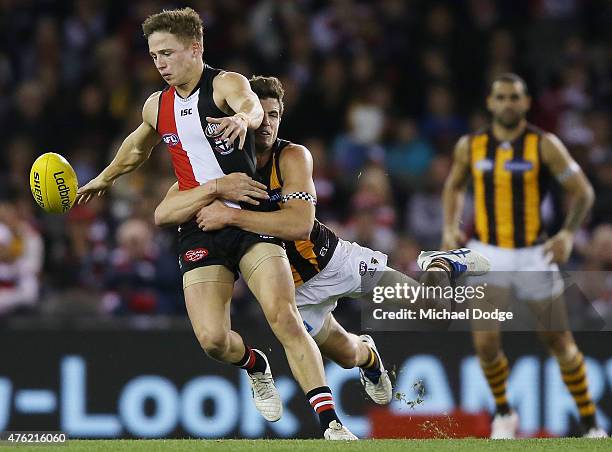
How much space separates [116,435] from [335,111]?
4526mm

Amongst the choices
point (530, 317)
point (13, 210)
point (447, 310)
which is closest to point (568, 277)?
point (530, 317)

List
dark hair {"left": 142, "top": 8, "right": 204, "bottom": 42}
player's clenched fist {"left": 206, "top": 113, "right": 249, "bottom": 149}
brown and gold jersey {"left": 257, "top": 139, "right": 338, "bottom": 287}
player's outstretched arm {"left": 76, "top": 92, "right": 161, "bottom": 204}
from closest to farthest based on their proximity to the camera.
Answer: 1. player's clenched fist {"left": 206, "top": 113, "right": 249, "bottom": 149}
2. dark hair {"left": 142, "top": 8, "right": 204, "bottom": 42}
3. player's outstretched arm {"left": 76, "top": 92, "right": 161, "bottom": 204}
4. brown and gold jersey {"left": 257, "top": 139, "right": 338, "bottom": 287}

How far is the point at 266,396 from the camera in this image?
7.17 metres

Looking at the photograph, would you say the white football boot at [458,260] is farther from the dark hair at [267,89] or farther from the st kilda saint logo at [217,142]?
the st kilda saint logo at [217,142]

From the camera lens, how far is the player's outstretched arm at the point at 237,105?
625 cm

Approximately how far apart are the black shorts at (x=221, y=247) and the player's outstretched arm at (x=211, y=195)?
5.2 inches

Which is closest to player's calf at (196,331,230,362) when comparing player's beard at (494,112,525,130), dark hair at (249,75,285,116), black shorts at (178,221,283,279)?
black shorts at (178,221,283,279)

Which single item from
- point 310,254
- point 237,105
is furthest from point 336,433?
point 237,105

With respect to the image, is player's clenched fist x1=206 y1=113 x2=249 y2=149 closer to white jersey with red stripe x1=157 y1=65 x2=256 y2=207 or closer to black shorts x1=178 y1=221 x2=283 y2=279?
white jersey with red stripe x1=157 y1=65 x2=256 y2=207

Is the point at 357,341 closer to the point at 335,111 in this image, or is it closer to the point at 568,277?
the point at 568,277

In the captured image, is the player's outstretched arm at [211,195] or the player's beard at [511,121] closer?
the player's outstretched arm at [211,195]

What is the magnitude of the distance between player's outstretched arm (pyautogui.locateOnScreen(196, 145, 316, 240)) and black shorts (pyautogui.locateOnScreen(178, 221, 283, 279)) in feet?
0.14

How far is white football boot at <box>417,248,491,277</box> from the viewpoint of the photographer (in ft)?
25.5

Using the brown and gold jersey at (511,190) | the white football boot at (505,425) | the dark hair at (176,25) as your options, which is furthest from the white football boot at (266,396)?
the brown and gold jersey at (511,190)
